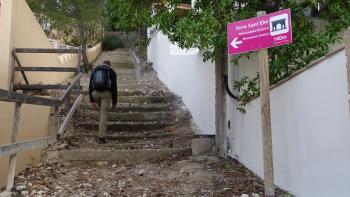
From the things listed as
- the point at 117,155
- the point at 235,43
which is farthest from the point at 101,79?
the point at 235,43

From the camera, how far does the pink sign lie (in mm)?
4152

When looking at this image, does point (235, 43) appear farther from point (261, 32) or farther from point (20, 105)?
point (20, 105)

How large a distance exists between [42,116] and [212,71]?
3.17m

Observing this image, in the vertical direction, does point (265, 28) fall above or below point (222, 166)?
above

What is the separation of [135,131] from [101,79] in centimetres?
162

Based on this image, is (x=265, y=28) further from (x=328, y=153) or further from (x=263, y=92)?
(x=328, y=153)

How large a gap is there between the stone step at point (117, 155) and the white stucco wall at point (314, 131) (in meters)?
2.25

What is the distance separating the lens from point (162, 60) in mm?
15727

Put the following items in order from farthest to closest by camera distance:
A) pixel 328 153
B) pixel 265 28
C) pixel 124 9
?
pixel 124 9 < pixel 265 28 < pixel 328 153

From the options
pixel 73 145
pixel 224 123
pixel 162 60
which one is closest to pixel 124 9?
pixel 224 123

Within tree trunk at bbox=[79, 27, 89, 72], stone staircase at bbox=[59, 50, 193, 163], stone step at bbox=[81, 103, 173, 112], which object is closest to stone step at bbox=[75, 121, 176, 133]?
stone staircase at bbox=[59, 50, 193, 163]

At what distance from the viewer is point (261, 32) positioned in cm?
438

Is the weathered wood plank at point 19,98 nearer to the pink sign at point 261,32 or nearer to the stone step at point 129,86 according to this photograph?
the pink sign at point 261,32

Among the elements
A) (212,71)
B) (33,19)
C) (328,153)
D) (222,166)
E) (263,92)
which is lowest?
(222,166)
